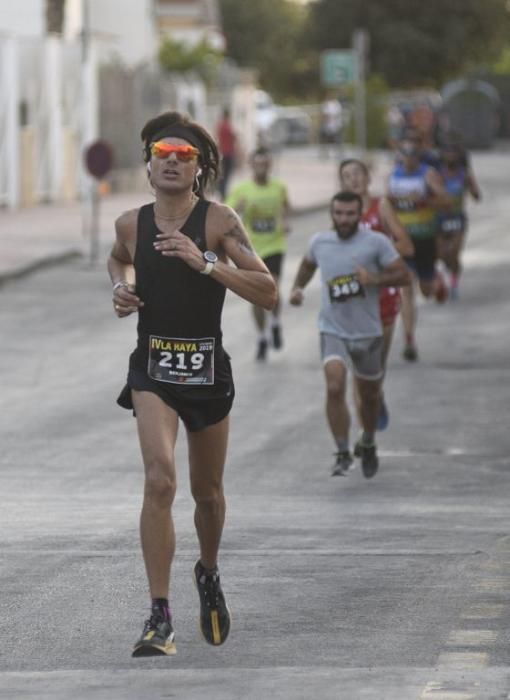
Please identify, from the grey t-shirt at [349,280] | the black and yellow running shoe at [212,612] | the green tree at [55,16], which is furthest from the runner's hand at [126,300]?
the green tree at [55,16]

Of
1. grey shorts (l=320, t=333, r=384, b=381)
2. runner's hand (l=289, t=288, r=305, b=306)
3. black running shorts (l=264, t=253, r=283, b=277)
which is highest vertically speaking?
runner's hand (l=289, t=288, r=305, b=306)

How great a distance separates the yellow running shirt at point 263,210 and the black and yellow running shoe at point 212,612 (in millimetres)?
10649

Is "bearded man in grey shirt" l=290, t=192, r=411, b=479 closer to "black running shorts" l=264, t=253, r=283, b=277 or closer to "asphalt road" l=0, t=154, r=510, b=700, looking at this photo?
"asphalt road" l=0, t=154, r=510, b=700

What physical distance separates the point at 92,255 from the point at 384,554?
754 inches

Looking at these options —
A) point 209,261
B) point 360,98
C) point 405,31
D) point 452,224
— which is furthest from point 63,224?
point 405,31

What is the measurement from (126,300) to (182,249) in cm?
30

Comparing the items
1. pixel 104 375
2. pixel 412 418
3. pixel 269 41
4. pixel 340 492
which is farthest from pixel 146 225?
pixel 269 41

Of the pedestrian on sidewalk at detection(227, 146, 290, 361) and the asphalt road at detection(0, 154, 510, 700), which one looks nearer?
the asphalt road at detection(0, 154, 510, 700)

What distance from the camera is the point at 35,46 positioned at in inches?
1656

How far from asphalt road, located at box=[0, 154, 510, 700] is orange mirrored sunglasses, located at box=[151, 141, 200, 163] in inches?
67.7

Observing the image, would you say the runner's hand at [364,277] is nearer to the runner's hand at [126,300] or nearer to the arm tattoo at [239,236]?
the arm tattoo at [239,236]

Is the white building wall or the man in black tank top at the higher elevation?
the man in black tank top

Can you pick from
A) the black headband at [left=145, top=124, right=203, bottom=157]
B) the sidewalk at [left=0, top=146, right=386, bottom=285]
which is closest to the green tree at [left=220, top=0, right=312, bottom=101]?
the sidewalk at [left=0, top=146, right=386, bottom=285]

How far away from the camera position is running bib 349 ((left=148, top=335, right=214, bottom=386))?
7.25m
